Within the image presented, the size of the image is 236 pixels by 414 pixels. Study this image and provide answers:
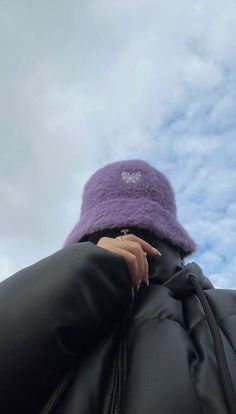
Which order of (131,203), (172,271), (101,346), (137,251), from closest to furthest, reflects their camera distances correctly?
(101,346), (137,251), (172,271), (131,203)

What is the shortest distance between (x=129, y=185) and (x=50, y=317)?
59 centimetres

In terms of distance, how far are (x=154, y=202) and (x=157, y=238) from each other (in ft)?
0.43

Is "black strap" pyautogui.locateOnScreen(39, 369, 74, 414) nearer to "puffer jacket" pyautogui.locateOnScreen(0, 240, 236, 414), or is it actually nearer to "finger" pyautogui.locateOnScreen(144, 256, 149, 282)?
"puffer jacket" pyautogui.locateOnScreen(0, 240, 236, 414)

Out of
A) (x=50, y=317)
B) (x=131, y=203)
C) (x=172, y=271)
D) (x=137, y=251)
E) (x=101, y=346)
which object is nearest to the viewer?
(x=50, y=317)

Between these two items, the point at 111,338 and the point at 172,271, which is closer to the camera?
the point at 111,338

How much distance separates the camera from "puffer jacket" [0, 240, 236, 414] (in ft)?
1.82

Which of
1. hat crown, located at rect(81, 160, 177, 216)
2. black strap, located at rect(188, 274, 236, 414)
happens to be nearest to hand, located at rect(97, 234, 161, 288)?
black strap, located at rect(188, 274, 236, 414)

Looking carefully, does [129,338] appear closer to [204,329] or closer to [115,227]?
[204,329]

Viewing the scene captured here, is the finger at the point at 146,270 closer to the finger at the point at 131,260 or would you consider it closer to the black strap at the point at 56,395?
the finger at the point at 131,260

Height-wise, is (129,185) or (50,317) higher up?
(129,185)

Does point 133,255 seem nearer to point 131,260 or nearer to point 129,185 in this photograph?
point 131,260

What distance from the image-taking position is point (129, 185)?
43.8 inches

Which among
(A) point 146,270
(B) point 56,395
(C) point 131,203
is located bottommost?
(B) point 56,395

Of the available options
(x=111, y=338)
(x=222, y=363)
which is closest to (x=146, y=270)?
(x=111, y=338)
